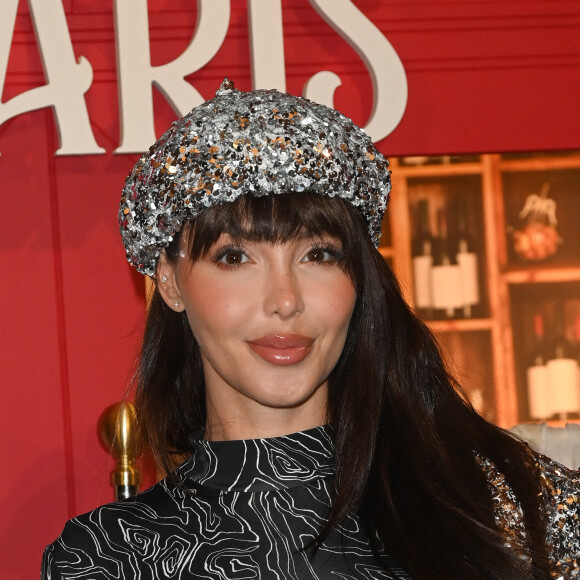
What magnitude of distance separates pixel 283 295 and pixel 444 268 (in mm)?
1466

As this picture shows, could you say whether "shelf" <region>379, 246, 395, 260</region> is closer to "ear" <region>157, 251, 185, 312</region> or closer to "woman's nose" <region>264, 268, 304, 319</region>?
"ear" <region>157, 251, 185, 312</region>

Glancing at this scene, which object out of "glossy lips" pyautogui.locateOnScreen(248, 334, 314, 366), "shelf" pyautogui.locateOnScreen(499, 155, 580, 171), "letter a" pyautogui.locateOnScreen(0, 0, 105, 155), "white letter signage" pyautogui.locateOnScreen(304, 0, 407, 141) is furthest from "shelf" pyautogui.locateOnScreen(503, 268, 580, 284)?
"glossy lips" pyautogui.locateOnScreen(248, 334, 314, 366)

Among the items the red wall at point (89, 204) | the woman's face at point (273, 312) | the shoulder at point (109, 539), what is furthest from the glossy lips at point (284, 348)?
the red wall at point (89, 204)

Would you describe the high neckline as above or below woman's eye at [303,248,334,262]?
below

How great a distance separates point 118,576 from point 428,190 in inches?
62.8

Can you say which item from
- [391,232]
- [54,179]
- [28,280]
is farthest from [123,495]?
[391,232]

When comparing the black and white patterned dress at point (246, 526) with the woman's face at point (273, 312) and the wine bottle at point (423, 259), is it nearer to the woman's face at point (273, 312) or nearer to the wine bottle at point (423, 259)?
the woman's face at point (273, 312)

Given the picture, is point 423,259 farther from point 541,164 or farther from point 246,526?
point 246,526

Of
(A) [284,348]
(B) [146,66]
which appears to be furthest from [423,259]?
(A) [284,348]

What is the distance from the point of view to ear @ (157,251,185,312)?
1.53 metres

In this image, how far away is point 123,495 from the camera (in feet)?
6.90

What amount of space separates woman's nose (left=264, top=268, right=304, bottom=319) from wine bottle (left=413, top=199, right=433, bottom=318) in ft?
4.68

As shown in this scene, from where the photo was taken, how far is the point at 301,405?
150 cm

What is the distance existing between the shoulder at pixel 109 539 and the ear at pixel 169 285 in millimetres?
259
